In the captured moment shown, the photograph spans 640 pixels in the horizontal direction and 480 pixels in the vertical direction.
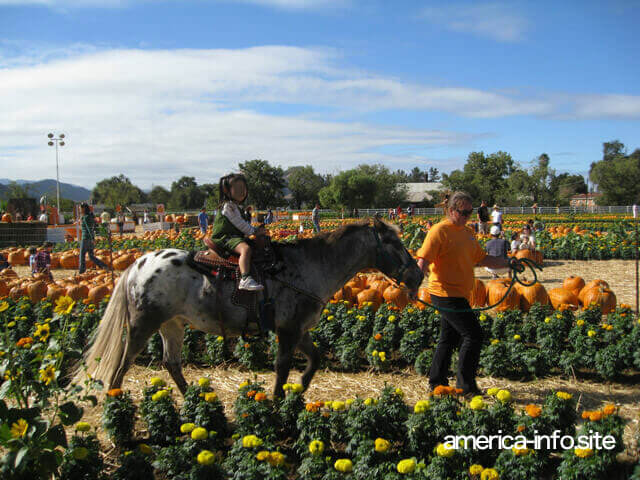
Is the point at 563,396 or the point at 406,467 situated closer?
the point at 406,467

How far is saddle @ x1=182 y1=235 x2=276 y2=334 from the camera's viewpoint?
4961 mm

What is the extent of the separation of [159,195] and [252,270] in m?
132

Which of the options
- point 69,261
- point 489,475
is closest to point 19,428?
point 489,475

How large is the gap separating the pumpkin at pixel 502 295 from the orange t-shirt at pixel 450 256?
398 cm

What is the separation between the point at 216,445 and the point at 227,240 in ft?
6.64

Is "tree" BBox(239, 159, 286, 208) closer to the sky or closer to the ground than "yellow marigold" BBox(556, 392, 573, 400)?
closer to the sky

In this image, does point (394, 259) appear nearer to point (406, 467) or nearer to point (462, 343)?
point (462, 343)

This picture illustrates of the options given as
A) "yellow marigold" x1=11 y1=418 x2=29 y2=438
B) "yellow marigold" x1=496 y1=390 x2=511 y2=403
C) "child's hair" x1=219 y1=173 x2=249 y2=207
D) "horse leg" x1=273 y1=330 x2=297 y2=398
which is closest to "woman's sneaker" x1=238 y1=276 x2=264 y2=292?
"horse leg" x1=273 y1=330 x2=297 y2=398

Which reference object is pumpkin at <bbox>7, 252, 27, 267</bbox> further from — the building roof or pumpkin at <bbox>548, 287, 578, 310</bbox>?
the building roof

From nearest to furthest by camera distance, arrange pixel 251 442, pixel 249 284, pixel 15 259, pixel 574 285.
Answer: pixel 251 442
pixel 249 284
pixel 574 285
pixel 15 259

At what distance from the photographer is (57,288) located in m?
10.1

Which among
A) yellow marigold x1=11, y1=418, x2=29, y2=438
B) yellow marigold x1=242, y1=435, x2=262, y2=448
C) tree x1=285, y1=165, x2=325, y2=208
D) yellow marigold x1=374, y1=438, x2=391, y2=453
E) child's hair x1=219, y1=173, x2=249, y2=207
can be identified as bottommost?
yellow marigold x1=374, y1=438, x2=391, y2=453

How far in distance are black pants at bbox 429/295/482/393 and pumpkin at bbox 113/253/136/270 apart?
42.0 feet

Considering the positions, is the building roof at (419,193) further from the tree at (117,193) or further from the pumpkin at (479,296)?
the pumpkin at (479,296)
